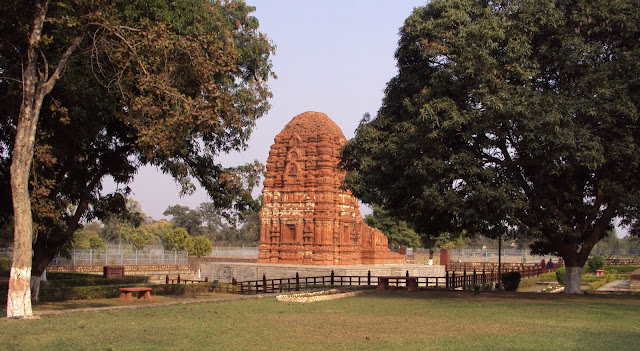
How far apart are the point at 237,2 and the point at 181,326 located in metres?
14.6

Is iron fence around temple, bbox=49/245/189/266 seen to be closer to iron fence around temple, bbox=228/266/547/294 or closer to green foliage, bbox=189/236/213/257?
green foliage, bbox=189/236/213/257

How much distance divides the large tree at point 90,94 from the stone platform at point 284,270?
57.5 ft

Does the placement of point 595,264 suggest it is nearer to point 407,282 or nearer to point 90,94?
point 407,282

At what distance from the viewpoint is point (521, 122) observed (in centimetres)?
1764

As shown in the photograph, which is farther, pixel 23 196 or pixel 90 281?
pixel 90 281

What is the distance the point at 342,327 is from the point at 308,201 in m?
28.4

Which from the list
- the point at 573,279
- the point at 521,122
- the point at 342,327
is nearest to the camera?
the point at 342,327

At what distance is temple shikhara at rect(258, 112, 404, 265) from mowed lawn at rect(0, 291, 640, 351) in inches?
872

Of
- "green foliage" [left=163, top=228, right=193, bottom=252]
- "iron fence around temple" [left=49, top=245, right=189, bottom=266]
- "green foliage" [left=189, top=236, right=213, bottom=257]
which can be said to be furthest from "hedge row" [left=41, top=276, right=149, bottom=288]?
"green foliage" [left=163, top=228, right=193, bottom=252]

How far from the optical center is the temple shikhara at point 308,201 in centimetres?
4091

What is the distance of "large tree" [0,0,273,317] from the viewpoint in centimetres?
1402

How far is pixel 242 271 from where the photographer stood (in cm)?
4006

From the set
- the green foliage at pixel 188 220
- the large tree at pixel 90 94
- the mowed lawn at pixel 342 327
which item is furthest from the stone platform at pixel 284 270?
the green foliage at pixel 188 220

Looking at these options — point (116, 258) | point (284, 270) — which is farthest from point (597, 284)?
point (116, 258)
